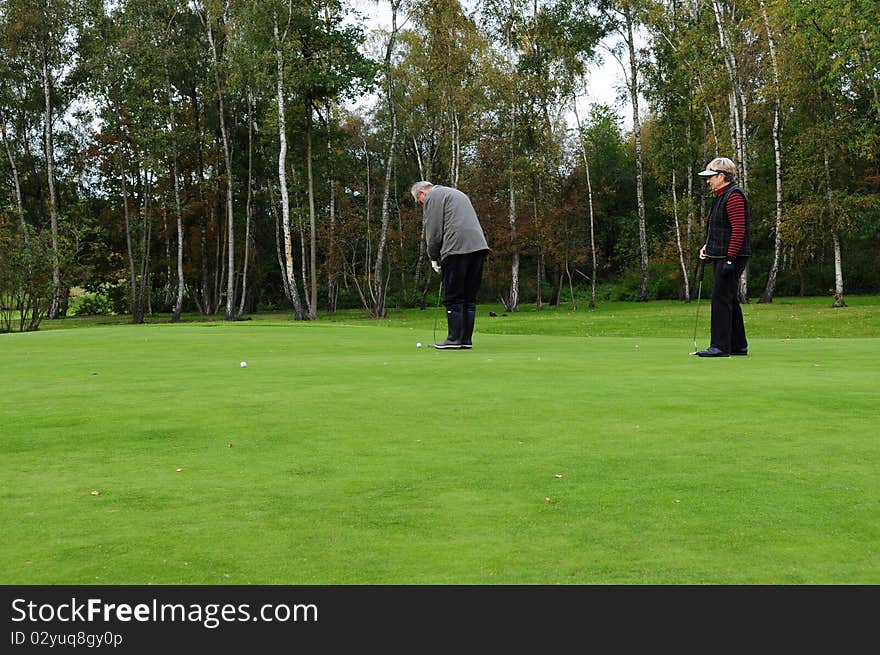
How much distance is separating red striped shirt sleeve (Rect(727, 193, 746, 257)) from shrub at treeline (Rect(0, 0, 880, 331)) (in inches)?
909

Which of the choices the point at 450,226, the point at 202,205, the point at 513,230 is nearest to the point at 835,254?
the point at 513,230

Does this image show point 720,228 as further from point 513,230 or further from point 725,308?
point 513,230

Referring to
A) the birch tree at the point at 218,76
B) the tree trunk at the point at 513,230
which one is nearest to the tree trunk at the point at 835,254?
the tree trunk at the point at 513,230

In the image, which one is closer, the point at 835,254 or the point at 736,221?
the point at 736,221

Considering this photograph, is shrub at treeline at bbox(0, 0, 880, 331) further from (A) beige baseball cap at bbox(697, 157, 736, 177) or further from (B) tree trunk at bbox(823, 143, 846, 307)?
(A) beige baseball cap at bbox(697, 157, 736, 177)

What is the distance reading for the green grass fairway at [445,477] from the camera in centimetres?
301

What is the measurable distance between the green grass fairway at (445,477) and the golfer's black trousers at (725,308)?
63.8 inches

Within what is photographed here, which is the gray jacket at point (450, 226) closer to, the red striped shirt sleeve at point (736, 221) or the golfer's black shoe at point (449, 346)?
the golfer's black shoe at point (449, 346)

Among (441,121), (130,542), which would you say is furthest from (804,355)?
(441,121)

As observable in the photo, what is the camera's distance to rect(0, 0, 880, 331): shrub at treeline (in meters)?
38.8

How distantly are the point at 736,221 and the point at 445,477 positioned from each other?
7302 mm

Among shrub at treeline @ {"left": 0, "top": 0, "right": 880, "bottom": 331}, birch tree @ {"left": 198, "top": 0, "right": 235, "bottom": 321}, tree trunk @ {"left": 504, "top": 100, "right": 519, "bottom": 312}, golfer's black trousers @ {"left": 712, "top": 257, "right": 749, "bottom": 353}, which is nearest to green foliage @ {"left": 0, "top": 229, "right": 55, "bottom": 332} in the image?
shrub at treeline @ {"left": 0, "top": 0, "right": 880, "bottom": 331}

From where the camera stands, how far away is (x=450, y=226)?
12547 mm
